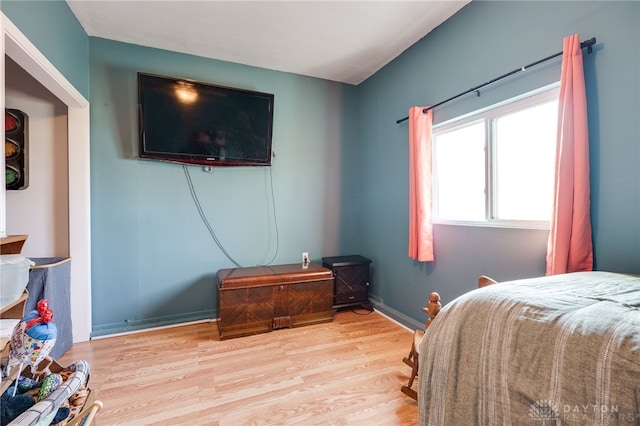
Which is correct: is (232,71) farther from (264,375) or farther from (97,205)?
(264,375)

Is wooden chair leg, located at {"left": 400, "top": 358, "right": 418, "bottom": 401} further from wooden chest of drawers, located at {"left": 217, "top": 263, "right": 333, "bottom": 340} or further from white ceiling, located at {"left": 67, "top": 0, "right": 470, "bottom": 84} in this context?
white ceiling, located at {"left": 67, "top": 0, "right": 470, "bottom": 84}

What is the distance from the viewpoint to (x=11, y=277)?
1193mm

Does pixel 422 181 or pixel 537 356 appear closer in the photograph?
pixel 537 356

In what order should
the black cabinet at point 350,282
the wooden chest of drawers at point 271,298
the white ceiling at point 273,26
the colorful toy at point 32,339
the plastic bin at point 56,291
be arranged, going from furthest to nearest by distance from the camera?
1. the black cabinet at point 350,282
2. the wooden chest of drawers at point 271,298
3. the white ceiling at point 273,26
4. the plastic bin at point 56,291
5. the colorful toy at point 32,339

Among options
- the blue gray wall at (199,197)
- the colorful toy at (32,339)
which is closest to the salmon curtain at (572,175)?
the blue gray wall at (199,197)

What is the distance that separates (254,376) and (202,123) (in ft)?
7.01

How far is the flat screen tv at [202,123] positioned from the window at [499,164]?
169cm

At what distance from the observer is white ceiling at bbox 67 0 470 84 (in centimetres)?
197

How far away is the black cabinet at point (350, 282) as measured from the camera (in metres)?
2.84

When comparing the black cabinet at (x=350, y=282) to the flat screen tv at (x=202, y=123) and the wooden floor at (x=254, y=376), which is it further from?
the flat screen tv at (x=202, y=123)

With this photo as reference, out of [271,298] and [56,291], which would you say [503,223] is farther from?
[56,291]

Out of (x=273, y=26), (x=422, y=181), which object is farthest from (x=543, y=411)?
(x=273, y=26)

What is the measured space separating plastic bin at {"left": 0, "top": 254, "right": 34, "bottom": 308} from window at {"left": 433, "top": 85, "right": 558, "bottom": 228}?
263 centimetres

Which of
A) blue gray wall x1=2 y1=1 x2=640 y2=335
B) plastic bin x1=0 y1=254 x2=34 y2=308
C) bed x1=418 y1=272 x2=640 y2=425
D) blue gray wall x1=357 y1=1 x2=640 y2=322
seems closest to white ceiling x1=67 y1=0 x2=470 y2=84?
blue gray wall x1=2 y1=1 x2=640 y2=335
